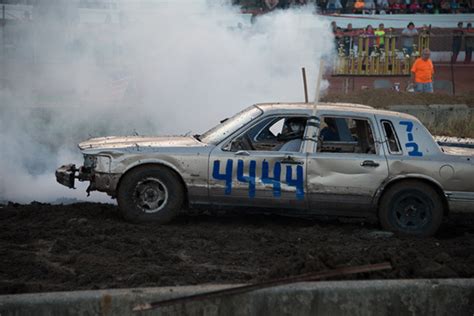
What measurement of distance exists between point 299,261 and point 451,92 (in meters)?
19.4

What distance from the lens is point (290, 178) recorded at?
8602 millimetres

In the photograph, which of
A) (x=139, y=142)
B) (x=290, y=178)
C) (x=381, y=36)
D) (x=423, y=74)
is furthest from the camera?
(x=381, y=36)

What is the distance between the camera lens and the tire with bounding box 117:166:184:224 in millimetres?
8586

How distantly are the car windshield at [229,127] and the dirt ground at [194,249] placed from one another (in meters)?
0.95

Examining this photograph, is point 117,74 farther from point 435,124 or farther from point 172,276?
point 172,276

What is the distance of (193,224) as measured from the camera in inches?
349

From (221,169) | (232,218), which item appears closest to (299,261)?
(221,169)

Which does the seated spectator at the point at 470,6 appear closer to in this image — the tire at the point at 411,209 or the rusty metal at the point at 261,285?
the tire at the point at 411,209

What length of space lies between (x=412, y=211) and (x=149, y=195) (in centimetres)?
289

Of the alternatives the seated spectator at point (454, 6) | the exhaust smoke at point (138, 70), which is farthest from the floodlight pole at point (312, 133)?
the seated spectator at point (454, 6)

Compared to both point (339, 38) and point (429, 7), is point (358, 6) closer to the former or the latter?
point (339, 38)

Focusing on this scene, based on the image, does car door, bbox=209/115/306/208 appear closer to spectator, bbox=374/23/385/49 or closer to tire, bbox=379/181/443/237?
tire, bbox=379/181/443/237

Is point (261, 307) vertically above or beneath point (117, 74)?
beneath

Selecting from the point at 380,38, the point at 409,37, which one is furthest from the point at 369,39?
the point at 409,37
